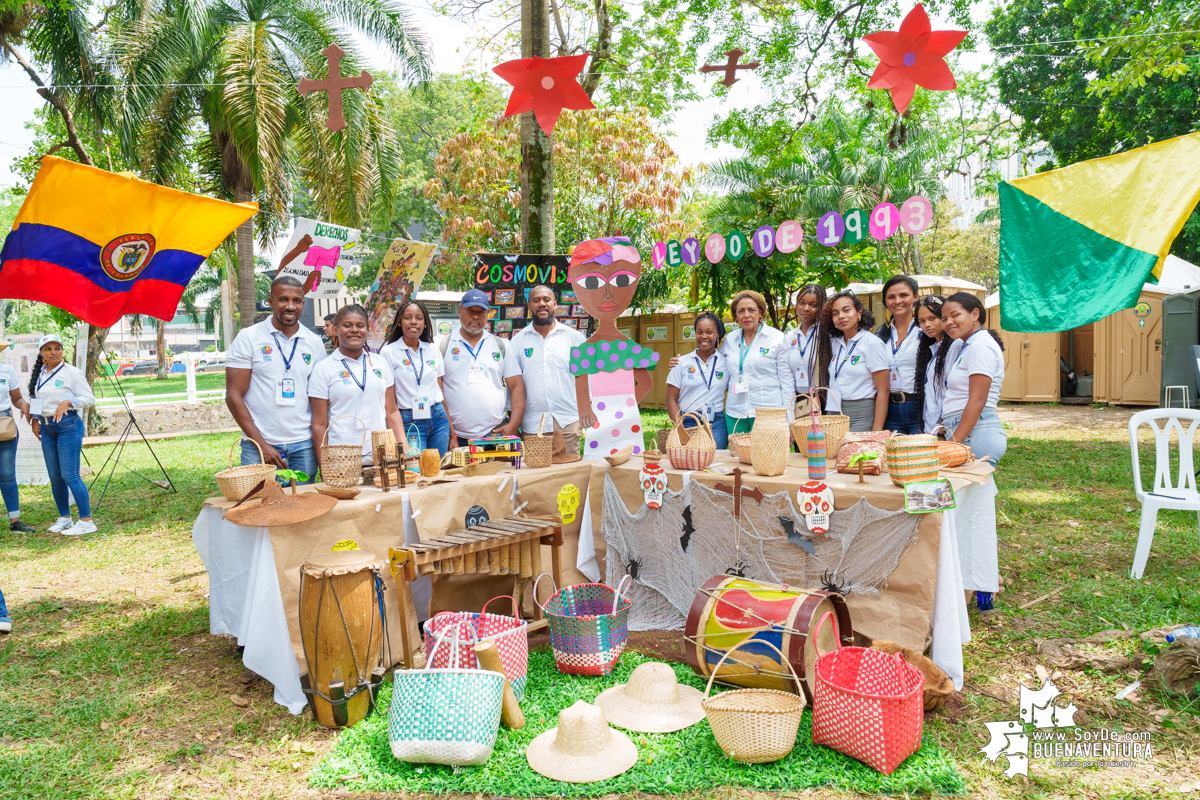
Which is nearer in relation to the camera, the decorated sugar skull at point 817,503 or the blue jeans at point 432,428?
the decorated sugar skull at point 817,503

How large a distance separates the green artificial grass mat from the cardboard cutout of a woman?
187cm

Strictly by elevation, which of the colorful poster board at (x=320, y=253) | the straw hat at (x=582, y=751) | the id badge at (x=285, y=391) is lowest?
the straw hat at (x=582, y=751)

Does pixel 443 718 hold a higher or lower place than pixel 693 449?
lower

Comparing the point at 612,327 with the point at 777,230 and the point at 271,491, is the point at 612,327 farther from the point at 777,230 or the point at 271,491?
the point at 777,230

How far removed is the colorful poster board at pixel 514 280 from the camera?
6.71 m

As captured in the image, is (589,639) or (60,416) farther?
(60,416)

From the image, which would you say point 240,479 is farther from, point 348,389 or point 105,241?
point 105,241

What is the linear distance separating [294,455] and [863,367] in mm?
3279

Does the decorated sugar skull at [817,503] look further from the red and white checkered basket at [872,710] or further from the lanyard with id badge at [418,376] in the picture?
the lanyard with id badge at [418,376]

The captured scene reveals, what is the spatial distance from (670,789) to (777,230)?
15.4 feet

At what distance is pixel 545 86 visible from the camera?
15.7ft

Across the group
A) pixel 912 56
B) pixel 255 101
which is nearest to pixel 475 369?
pixel 912 56

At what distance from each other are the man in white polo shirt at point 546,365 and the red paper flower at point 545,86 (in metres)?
1.15

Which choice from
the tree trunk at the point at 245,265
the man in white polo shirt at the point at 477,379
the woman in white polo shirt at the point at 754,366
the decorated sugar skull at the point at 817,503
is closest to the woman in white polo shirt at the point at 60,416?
the man in white polo shirt at the point at 477,379
